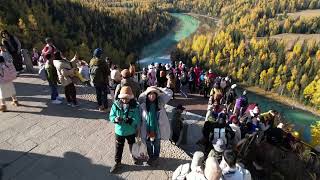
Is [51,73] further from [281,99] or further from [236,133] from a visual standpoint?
[281,99]

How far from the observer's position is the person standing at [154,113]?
5984 mm

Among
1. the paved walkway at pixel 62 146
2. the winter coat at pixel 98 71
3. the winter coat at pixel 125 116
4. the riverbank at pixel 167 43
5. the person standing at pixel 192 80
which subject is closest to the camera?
the winter coat at pixel 125 116

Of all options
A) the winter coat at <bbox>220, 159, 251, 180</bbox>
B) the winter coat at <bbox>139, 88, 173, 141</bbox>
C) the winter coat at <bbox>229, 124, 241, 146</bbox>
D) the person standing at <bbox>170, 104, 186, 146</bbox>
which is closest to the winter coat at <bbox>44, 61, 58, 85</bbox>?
the person standing at <bbox>170, 104, 186, 146</bbox>

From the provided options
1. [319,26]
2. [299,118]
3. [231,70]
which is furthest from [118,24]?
[319,26]

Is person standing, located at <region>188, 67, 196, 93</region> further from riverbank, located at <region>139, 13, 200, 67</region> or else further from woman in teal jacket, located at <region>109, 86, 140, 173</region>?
riverbank, located at <region>139, 13, 200, 67</region>

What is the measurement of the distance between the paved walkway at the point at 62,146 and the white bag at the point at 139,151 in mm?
250

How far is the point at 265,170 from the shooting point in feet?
29.4

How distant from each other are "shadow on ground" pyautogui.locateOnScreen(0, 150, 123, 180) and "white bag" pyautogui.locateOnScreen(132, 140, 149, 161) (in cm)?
66

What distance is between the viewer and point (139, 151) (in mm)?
6797

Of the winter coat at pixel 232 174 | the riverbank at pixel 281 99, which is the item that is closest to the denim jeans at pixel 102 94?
the winter coat at pixel 232 174

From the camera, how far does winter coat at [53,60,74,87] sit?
8922 mm

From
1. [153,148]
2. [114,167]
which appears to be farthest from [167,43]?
[114,167]

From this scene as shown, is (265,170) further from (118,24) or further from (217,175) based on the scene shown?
(118,24)

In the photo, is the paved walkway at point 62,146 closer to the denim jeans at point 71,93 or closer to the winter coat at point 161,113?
the denim jeans at point 71,93
